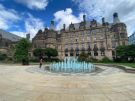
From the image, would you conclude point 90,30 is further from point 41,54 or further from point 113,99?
point 113,99

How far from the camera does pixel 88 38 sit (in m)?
56.1

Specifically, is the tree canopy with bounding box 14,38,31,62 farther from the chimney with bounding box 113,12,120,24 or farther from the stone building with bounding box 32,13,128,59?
the chimney with bounding box 113,12,120,24

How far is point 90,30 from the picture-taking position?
183ft

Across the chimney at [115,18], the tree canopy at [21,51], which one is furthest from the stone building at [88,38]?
the tree canopy at [21,51]

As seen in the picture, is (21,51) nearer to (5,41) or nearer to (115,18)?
(5,41)

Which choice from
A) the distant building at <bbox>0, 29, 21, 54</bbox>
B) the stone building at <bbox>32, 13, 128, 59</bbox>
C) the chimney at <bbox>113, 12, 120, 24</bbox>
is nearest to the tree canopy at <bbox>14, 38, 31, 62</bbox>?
the stone building at <bbox>32, 13, 128, 59</bbox>

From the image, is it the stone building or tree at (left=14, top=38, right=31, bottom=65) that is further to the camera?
the stone building

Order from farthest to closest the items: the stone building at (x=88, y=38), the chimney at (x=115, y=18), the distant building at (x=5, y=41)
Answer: the distant building at (x=5, y=41) → the chimney at (x=115, y=18) → the stone building at (x=88, y=38)

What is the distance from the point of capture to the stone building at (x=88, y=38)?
53.6 metres

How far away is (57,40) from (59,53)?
6993 millimetres

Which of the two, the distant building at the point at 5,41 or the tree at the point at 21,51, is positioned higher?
the distant building at the point at 5,41

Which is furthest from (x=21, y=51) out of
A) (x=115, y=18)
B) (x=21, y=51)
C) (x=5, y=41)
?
(x=115, y=18)

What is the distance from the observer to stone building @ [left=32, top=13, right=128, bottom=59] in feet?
176

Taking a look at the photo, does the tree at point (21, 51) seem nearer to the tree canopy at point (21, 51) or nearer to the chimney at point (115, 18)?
the tree canopy at point (21, 51)
